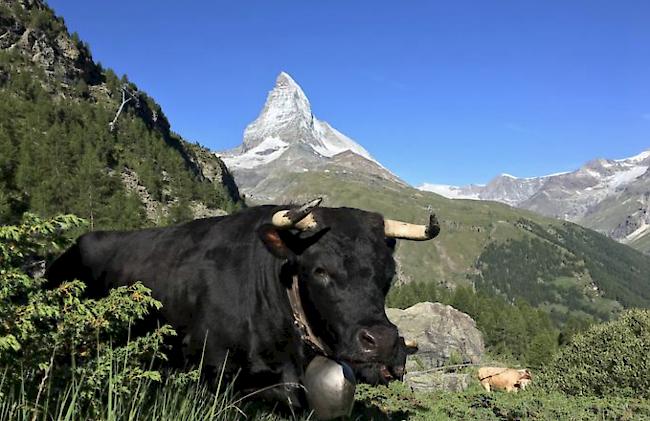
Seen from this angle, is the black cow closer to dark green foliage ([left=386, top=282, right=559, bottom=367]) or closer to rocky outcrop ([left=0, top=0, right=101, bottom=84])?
dark green foliage ([left=386, top=282, right=559, bottom=367])

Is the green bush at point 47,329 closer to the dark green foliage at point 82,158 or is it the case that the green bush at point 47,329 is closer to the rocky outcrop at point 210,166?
the dark green foliage at point 82,158

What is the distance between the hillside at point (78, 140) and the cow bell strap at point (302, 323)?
1473 inches

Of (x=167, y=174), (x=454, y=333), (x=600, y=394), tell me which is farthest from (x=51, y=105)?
(x=600, y=394)

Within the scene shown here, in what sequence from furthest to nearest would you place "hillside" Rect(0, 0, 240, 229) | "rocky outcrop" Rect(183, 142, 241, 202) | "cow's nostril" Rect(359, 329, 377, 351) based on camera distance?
"rocky outcrop" Rect(183, 142, 241, 202)
"hillside" Rect(0, 0, 240, 229)
"cow's nostril" Rect(359, 329, 377, 351)

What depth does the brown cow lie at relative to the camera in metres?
18.8

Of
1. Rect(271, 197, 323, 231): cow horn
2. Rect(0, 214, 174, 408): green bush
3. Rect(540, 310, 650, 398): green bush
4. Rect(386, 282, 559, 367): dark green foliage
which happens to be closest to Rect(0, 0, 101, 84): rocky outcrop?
Rect(386, 282, 559, 367): dark green foliage

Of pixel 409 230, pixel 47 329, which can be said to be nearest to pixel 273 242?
pixel 409 230

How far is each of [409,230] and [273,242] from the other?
182cm

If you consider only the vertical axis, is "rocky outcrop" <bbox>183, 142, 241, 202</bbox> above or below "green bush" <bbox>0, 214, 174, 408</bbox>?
above

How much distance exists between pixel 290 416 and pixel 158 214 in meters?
71.8

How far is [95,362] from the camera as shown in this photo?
3.80m

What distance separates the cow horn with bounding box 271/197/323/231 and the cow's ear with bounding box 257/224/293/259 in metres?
0.10

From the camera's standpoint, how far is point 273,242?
6.18m

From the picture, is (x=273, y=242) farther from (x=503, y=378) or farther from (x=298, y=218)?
(x=503, y=378)
